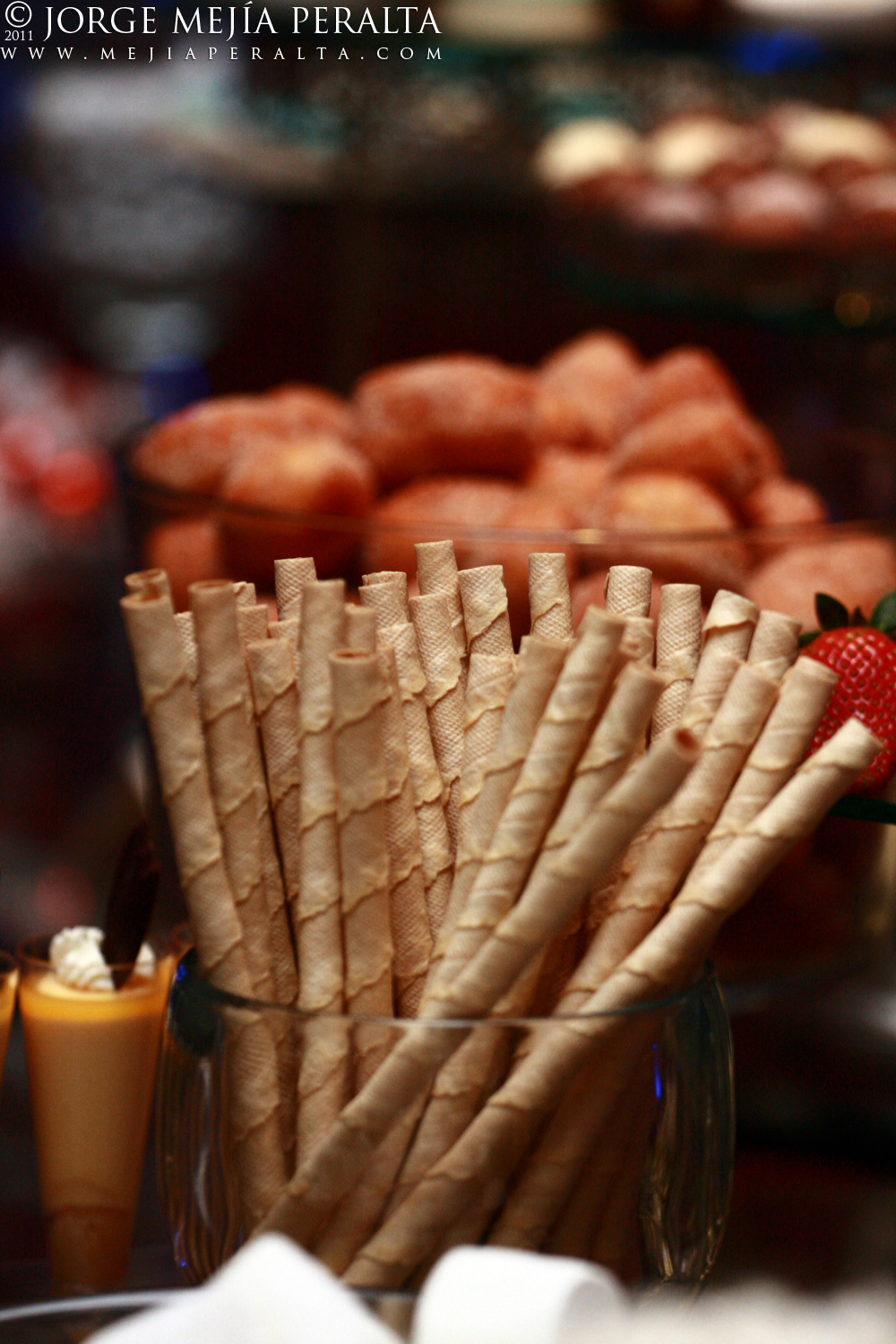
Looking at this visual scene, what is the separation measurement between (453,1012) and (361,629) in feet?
0.27

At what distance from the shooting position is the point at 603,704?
0.31m

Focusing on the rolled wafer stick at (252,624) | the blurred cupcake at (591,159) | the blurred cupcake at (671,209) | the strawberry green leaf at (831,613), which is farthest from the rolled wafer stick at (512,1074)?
the blurred cupcake at (591,159)

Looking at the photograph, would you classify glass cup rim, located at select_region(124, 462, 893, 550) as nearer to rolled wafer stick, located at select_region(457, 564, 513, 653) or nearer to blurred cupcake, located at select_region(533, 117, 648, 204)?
rolled wafer stick, located at select_region(457, 564, 513, 653)

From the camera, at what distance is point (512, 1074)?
289 millimetres

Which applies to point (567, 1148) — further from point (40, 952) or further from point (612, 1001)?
point (40, 952)

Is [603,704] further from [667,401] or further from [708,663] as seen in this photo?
[667,401]

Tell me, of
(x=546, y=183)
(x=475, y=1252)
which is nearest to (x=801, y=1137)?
(x=475, y=1252)

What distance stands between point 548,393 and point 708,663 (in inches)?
20.3

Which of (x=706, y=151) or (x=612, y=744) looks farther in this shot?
(x=706, y=151)

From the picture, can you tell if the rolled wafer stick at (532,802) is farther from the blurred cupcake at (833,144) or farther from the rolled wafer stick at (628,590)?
the blurred cupcake at (833,144)

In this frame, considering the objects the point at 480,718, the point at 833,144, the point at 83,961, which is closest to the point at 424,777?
the point at 480,718

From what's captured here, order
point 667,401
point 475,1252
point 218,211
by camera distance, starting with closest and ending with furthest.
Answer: point 475,1252 → point 667,401 → point 218,211

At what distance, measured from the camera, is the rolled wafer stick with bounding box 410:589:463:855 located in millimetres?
352

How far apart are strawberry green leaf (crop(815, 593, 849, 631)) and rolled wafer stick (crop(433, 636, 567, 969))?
0.19 metres
